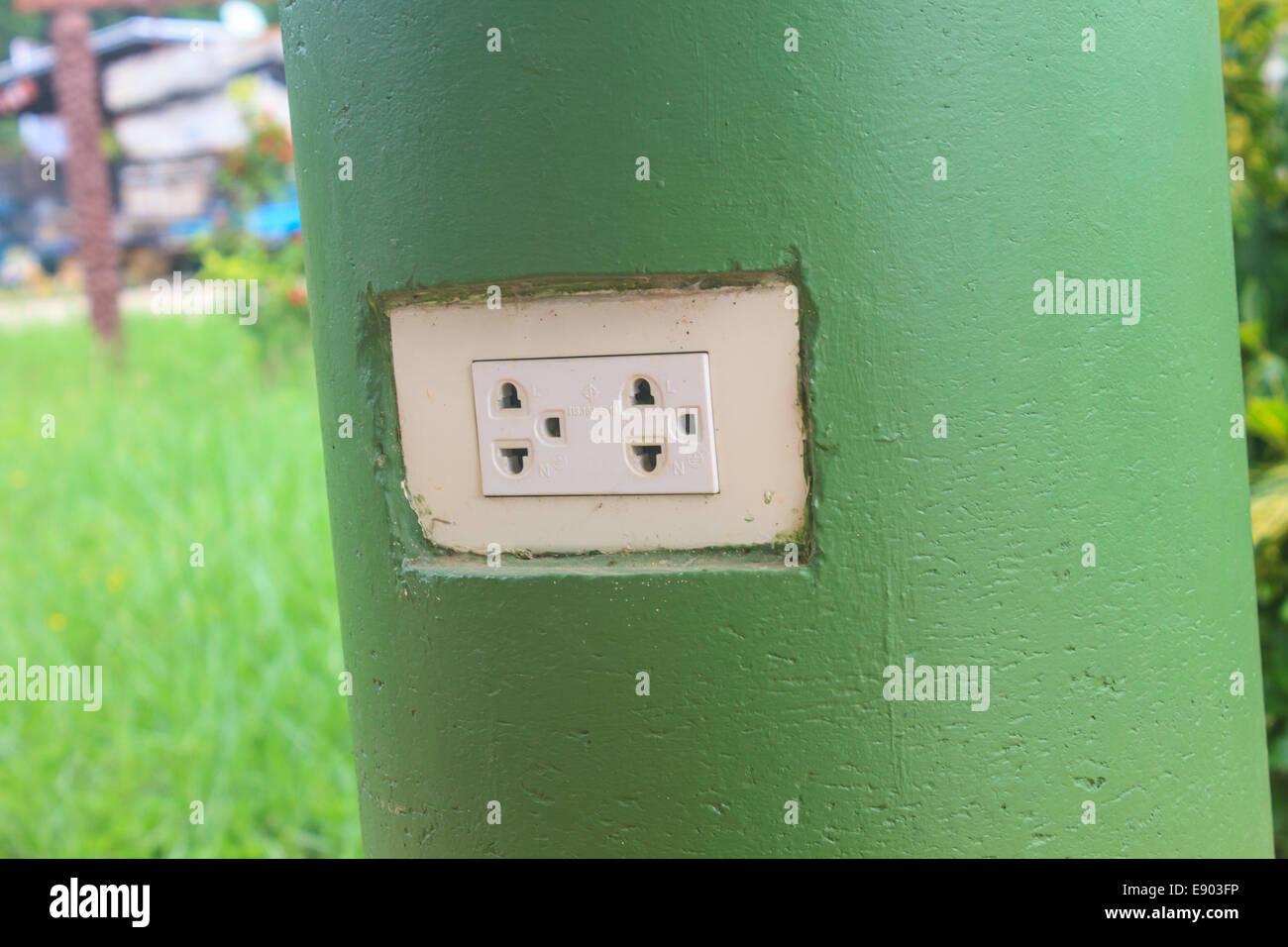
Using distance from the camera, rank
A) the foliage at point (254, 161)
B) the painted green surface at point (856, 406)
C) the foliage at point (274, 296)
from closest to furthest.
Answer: the painted green surface at point (856, 406)
the foliage at point (274, 296)
the foliage at point (254, 161)

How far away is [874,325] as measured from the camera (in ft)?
2.93

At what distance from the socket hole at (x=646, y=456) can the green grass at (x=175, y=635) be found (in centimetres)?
179

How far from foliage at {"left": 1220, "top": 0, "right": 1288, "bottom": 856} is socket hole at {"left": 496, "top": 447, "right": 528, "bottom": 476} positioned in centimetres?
172

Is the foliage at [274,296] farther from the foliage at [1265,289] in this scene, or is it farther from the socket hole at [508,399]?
the socket hole at [508,399]

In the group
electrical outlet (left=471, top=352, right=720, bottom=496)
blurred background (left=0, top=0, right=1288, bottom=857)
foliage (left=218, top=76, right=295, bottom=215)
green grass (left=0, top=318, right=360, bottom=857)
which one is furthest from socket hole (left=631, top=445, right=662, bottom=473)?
foliage (left=218, top=76, right=295, bottom=215)

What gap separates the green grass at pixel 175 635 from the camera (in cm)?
251

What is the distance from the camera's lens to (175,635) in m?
2.92

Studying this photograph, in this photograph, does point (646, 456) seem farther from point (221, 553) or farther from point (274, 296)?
point (274, 296)

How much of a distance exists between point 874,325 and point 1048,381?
159 millimetres

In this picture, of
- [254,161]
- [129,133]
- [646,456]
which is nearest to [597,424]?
[646,456]

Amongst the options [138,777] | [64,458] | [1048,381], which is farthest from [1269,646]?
[64,458]

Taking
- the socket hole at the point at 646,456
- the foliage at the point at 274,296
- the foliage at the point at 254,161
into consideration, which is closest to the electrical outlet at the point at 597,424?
the socket hole at the point at 646,456

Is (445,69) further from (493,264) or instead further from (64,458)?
(64,458)

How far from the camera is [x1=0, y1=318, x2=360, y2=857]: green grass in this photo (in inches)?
98.7
